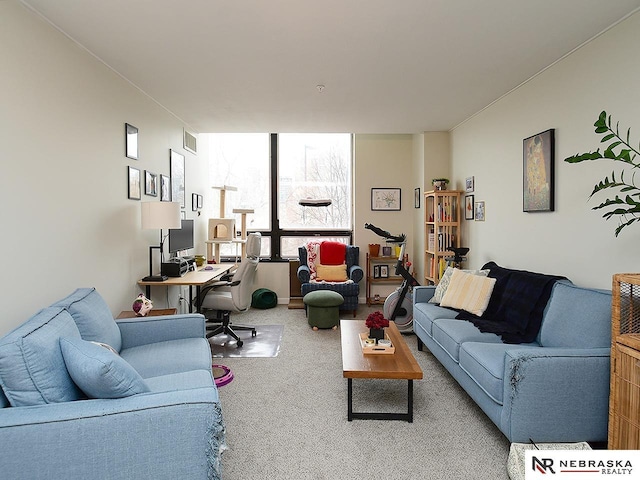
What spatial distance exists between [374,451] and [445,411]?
2.52 ft

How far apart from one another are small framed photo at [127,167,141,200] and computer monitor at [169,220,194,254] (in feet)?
2.07

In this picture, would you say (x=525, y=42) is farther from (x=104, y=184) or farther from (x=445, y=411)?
(x=104, y=184)

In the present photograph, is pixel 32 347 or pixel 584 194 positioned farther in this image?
pixel 584 194

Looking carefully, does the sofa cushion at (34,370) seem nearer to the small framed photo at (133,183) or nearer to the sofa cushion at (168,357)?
the sofa cushion at (168,357)

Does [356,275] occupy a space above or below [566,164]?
below

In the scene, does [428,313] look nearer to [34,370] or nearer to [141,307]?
[141,307]

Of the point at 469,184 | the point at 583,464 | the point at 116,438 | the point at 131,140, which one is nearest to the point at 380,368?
the point at 583,464

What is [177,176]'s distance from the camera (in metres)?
5.11

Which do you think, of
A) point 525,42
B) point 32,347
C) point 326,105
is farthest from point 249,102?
point 32,347

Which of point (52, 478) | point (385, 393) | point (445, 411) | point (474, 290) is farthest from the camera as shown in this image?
point (474, 290)

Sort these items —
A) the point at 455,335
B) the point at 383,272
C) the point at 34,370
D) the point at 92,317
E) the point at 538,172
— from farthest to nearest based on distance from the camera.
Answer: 1. the point at 383,272
2. the point at 538,172
3. the point at 455,335
4. the point at 92,317
5. the point at 34,370

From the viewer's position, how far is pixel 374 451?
2.36 m

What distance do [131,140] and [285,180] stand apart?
321 cm

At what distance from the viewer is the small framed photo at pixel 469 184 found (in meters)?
4.97
